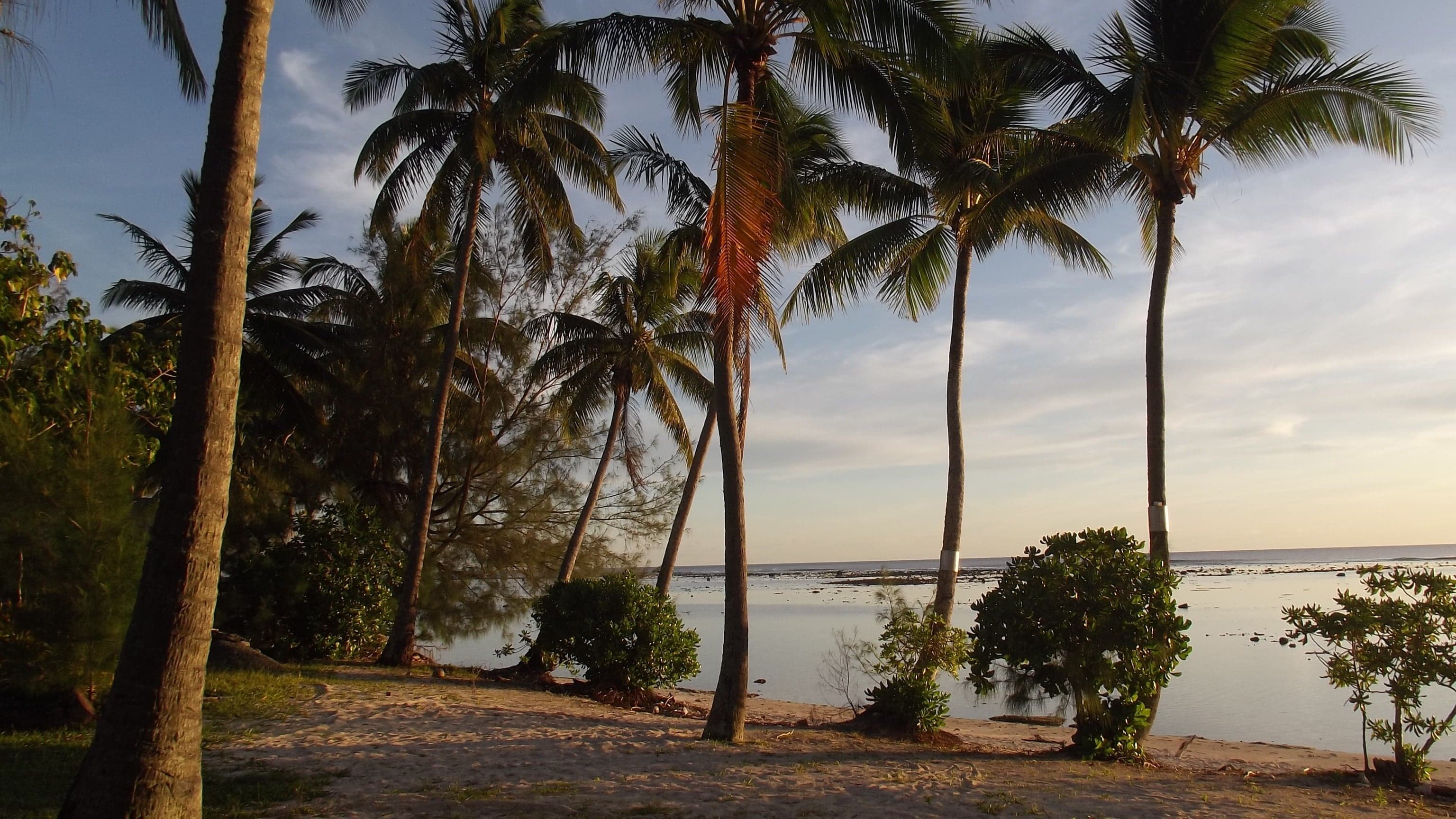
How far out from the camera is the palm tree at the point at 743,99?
31.9 feet

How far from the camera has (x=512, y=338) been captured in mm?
19281

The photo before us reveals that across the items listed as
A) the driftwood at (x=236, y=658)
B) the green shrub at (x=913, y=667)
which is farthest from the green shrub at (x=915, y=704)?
the driftwood at (x=236, y=658)

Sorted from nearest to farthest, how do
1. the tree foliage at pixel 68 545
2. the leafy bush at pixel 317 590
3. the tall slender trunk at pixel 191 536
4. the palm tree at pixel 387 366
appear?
the tall slender trunk at pixel 191 536
the tree foliage at pixel 68 545
the leafy bush at pixel 317 590
the palm tree at pixel 387 366

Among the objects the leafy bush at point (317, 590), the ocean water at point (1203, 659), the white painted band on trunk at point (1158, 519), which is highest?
the white painted band on trunk at point (1158, 519)

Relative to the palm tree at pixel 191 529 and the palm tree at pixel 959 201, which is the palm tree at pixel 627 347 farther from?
the palm tree at pixel 191 529

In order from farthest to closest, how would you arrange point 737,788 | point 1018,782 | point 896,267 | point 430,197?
point 430,197 < point 896,267 < point 1018,782 < point 737,788

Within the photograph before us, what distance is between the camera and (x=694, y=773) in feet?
26.8

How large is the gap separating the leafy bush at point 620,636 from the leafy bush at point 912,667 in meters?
3.85

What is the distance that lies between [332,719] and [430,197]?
997 cm

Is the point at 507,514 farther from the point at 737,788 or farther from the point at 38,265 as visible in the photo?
the point at 737,788

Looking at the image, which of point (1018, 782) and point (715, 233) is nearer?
point (1018, 782)

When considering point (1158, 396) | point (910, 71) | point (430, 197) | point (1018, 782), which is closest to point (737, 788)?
point (1018, 782)

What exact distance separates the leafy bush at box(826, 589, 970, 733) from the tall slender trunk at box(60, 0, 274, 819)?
829 cm

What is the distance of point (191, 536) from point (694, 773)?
16.0ft
